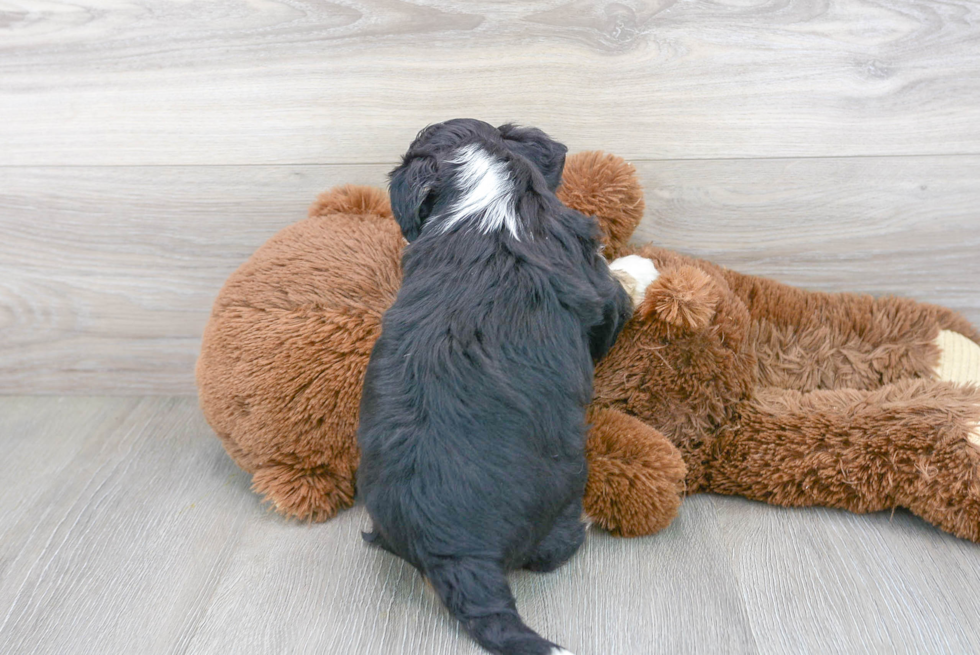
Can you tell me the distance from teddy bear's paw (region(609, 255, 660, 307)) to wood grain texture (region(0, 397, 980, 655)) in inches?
17.6

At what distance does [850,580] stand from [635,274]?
0.66 meters

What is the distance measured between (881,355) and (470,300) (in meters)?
0.98

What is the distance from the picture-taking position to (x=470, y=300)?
1.19 meters

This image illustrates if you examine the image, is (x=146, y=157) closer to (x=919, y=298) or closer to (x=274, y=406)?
(x=274, y=406)

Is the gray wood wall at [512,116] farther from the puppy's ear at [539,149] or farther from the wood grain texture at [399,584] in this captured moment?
the wood grain texture at [399,584]

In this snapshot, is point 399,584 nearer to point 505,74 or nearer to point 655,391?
point 655,391

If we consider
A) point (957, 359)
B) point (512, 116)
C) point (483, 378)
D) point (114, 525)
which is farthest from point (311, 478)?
point (957, 359)

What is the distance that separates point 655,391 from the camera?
1.46 metres

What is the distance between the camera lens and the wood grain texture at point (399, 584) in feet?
3.90

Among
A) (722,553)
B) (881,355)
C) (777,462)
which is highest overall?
(881,355)

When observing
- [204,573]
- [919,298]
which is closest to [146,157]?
[204,573]

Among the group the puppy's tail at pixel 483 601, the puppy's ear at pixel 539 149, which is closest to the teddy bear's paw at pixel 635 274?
the puppy's ear at pixel 539 149

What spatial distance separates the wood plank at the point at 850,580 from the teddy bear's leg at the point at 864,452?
40 mm

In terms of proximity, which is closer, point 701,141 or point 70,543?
point 70,543
